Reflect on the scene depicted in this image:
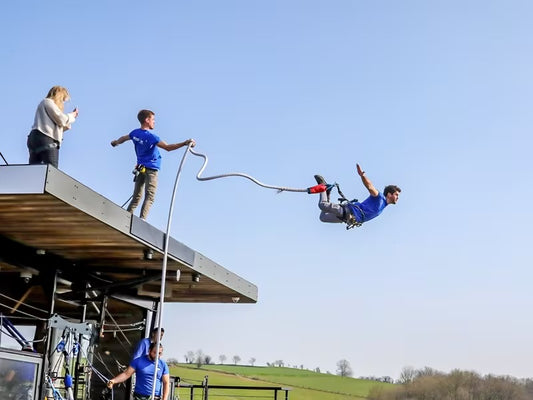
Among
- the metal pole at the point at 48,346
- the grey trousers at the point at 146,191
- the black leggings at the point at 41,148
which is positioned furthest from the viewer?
the grey trousers at the point at 146,191

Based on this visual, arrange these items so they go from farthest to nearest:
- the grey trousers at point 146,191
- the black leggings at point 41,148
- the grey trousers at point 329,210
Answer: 1. the grey trousers at point 146,191
2. the grey trousers at point 329,210
3. the black leggings at point 41,148

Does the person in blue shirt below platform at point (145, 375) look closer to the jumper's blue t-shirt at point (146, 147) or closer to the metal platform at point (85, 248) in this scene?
the metal platform at point (85, 248)

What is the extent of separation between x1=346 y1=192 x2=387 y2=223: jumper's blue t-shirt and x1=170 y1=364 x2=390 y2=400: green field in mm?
45945

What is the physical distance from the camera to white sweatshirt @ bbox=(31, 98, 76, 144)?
776 cm

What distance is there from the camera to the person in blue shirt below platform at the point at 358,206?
28.1ft

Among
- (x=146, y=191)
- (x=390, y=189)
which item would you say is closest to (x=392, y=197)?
(x=390, y=189)

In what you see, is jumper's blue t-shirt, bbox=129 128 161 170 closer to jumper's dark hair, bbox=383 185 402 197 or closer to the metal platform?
the metal platform

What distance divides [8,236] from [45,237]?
416 mm

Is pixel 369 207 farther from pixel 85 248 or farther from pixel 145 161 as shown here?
pixel 85 248

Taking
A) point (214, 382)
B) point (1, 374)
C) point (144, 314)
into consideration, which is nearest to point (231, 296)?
point (144, 314)

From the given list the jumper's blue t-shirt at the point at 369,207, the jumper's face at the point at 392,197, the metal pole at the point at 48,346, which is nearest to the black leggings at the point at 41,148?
the metal pole at the point at 48,346

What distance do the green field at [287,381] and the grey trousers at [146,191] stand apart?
149 ft

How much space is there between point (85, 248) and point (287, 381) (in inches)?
2256

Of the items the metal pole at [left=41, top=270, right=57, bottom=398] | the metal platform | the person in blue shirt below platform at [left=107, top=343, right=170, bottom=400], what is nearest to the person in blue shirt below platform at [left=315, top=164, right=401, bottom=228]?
the metal platform
